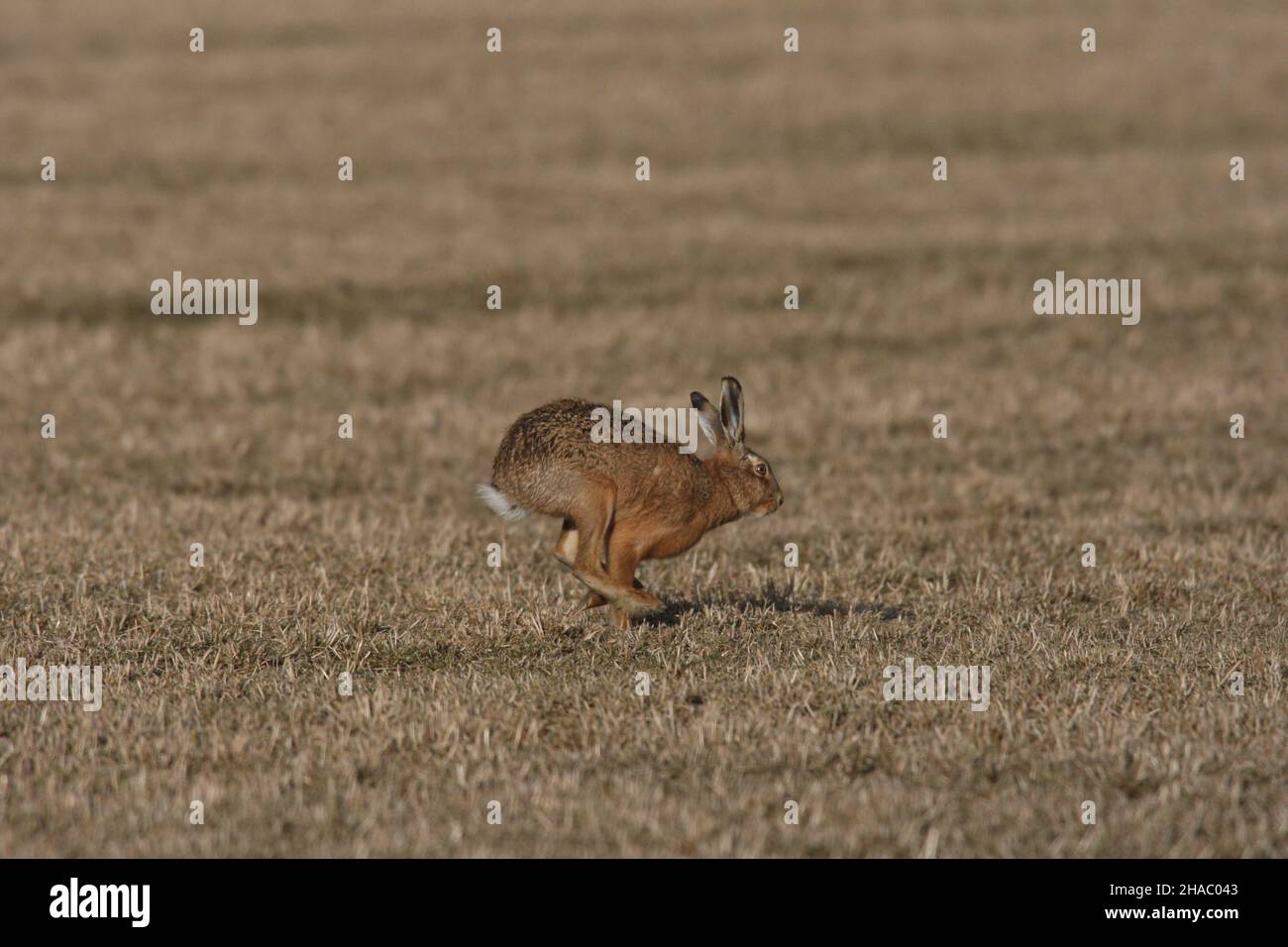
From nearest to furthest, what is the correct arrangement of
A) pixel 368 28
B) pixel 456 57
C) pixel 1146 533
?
pixel 1146 533 → pixel 456 57 → pixel 368 28

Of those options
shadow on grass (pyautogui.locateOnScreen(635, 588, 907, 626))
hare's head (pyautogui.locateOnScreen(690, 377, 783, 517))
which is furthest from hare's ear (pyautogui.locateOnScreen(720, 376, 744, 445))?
shadow on grass (pyautogui.locateOnScreen(635, 588, 907, 626))

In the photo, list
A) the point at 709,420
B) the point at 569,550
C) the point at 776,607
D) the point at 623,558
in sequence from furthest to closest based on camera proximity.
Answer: the point at 776,607 < the point at 709,420 < the point at 569,550 < the point at 623,558

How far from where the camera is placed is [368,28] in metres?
42.5

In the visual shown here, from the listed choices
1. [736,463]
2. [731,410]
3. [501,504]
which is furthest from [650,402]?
[501,504]

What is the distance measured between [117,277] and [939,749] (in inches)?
745

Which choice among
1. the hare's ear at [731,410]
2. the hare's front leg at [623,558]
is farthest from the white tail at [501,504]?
the hare's ear at [731,410]

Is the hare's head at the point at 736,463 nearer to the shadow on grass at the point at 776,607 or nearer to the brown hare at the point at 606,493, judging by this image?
the brown hare at the point at 606,493

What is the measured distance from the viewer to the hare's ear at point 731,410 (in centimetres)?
905

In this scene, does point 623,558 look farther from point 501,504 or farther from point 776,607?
point 776,607

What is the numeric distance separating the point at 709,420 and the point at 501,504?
51.8 inches

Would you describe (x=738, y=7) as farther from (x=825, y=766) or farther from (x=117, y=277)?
(x=825, y=766)

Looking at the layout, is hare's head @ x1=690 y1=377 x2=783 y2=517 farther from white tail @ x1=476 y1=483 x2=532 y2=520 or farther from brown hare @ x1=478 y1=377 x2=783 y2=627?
white tail @ x1=476 y1=483 x2=532 y2=520

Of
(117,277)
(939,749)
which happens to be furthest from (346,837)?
(117,277)

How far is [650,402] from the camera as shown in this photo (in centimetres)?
1833
